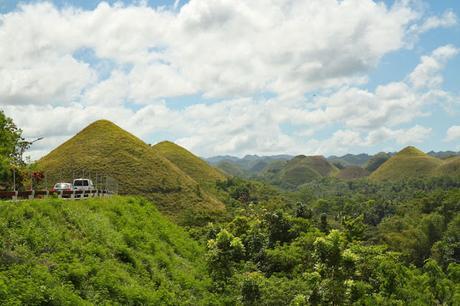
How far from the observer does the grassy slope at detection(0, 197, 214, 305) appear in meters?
17.4

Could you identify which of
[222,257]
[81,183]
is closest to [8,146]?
[81,183]

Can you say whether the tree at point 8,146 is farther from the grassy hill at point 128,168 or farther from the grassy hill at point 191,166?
the grassy hill at point 191,166

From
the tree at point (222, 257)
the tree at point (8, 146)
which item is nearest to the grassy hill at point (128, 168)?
the tree at point (8, 146)

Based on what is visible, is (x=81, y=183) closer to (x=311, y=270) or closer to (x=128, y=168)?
(x=311, y=270)

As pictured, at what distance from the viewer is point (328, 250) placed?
2825 centimetres

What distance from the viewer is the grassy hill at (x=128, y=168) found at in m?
99.9

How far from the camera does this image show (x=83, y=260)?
2191 centimetres

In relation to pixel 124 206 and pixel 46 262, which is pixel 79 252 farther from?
pixel 124 206

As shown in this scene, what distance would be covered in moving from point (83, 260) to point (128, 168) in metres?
85.9

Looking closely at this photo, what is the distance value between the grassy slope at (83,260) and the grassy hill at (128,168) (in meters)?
58.1

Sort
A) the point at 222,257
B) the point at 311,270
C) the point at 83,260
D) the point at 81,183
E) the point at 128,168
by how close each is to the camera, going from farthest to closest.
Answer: the point at 128,168
the point at 81,183
the point at 311,270
the point at 222,257
the point at 83,260

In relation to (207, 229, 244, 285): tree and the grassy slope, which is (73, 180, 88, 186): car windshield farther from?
the grassy slope

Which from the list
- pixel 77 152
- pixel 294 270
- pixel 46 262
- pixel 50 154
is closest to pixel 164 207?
pixel 77 152

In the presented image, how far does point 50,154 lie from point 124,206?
92.9 metres
